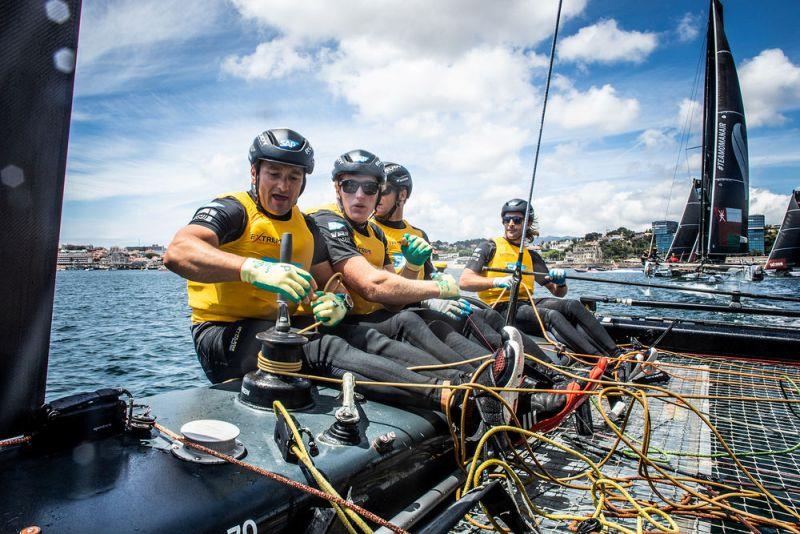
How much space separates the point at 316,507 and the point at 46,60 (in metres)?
1.93

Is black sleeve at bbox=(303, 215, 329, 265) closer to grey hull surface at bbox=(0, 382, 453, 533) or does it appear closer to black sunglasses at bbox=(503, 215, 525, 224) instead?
grey hull surface at bbox=(0, 382, 453, 533)

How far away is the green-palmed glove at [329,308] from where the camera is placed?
327 cm

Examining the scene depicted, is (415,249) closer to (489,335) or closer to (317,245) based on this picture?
(317,245)

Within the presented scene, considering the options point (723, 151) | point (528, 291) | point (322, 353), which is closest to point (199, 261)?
point (322, 353)

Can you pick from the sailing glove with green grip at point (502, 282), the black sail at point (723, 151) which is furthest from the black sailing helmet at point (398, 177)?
the black sail at point (723, 151)

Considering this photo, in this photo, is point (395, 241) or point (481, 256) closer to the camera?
point (395, 241)

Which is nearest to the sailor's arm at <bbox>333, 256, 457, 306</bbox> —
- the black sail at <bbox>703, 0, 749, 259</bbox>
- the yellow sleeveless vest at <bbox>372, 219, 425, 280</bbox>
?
the yellow sleeveless vest at <bbox>372, 219, 425, 280</bbox>

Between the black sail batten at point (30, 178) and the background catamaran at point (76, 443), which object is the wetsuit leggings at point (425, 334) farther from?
the black sail batten at point (30, 178)

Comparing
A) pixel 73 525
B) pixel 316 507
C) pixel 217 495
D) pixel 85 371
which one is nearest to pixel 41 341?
pixel 73 525

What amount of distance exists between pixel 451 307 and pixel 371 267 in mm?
883

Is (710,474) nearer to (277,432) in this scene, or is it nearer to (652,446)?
(652,446)

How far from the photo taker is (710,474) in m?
3.51

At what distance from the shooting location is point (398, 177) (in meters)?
5.92

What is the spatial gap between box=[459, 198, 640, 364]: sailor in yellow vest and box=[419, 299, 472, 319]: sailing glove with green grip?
4.41ft
